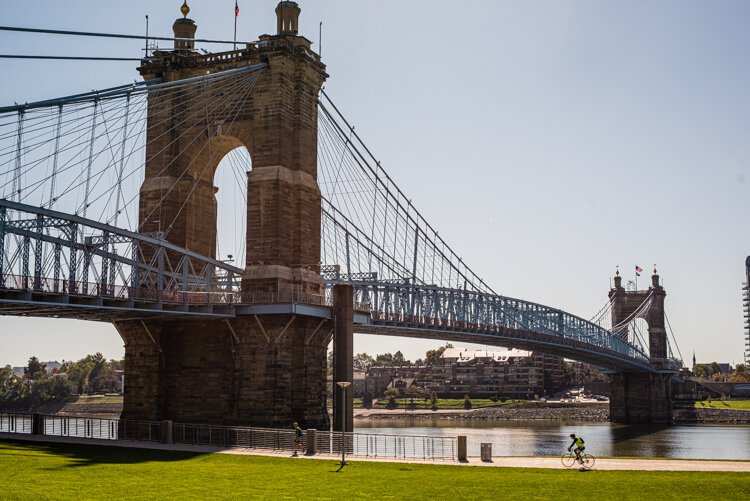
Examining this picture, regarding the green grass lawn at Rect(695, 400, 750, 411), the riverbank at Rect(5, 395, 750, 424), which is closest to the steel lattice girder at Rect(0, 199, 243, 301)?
the riverbank at Rect(5, 395, 750, 424)

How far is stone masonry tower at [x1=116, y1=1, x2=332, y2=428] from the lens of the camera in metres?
59.1

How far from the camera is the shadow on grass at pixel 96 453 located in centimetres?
3905

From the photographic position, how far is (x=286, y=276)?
6025 cm

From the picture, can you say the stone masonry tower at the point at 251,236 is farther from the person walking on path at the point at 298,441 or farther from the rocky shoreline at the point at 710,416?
the rocky shoreline at the point at 710,416

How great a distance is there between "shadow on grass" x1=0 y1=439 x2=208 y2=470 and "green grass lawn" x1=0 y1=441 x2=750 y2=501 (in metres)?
0.09

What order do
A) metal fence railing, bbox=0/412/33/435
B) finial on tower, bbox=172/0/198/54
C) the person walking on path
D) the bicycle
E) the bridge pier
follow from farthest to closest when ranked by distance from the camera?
finial on tower, bbox=172/0/198/54 < the bridge pier < metal fence railing, bbox=0/412/33/435 < the person walking on path < the bicycle

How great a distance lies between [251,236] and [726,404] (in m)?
146

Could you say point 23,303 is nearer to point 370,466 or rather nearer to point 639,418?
point 370,466

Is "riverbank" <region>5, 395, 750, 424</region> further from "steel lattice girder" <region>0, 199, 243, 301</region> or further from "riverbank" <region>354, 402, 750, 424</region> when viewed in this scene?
"steel lattice girder" <region>0, 199, 243, 301</region>

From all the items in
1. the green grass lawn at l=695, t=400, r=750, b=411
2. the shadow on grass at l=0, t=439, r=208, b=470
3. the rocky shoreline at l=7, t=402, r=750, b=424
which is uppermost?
the shadow on grass at l=0, t=439, r=208, b=470

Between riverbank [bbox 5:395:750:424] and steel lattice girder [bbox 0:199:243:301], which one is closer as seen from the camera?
steel lattice girder [bbox 0:199:243:301]

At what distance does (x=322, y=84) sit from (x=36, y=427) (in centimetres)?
3047

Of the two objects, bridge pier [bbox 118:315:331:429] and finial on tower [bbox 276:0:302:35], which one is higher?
finial on tower [bbox 276:0:302:35]

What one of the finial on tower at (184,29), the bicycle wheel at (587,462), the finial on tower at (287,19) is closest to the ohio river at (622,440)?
the bicycle wheel at (587,462)
